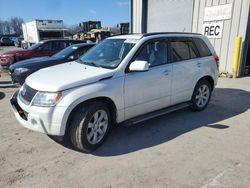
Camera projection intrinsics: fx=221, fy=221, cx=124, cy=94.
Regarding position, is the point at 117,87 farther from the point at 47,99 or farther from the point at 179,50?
the point at 179,50

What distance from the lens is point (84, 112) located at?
3195mm

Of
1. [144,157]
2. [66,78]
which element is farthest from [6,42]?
[144,157]

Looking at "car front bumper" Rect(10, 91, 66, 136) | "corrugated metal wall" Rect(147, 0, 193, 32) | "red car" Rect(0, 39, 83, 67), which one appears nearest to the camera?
"car front bumper" Rect(10, 91, 66, 136)

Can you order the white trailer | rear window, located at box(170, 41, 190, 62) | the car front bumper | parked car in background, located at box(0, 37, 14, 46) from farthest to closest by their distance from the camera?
parked car in background, located at box(0, 37, 14, 46), the white trailer, rear window, located at box(170, 41, 190, 62), the car front bumper

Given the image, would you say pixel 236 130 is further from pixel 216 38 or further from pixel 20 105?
pixel 216 38

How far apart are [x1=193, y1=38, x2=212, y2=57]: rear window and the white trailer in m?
22.0

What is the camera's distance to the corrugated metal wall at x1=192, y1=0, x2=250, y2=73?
8.41 metres

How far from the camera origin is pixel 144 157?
3.26 meters

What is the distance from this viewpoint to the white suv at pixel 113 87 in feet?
10.1

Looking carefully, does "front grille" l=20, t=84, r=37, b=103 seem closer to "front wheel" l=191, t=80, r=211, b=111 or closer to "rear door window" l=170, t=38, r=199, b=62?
"rear door window" l=170, t=38, r=199, b=62

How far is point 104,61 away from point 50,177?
6.76ft

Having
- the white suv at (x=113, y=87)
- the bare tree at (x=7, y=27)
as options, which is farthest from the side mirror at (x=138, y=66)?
the bare tree at (x=7, y=27)

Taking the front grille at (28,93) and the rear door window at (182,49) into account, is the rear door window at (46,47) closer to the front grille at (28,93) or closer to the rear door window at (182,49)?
the front grille at (28,93)

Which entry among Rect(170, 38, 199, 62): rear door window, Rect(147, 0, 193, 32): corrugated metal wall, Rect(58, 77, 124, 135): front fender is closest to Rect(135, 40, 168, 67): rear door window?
Rect(170, 38, 199, 62): rear door window
